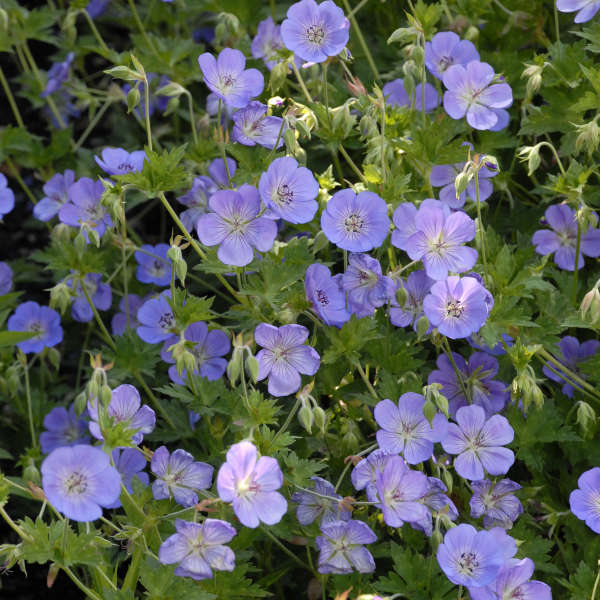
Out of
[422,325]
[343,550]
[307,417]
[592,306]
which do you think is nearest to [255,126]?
[422,325]

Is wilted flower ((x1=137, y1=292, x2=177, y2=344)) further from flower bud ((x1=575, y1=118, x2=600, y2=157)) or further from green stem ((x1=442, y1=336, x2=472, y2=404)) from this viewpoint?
flower bud ((x1=575, y1=118, x2=600, y2=157))

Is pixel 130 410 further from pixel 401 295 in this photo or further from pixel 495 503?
pixel 495 503

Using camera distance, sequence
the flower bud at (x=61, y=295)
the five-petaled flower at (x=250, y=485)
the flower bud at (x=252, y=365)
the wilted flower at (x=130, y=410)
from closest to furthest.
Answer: the five-petaled flower at (x=250, y=485), the flower bud at (x=252, y=365), the wilted flower at (x=130, y=410), the flower bud at (x=61, y=295)

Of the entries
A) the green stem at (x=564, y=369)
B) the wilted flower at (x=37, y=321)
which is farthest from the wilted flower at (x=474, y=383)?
the wilted flower at (x=37, y=321)

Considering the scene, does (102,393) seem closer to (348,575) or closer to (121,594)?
(121,594)

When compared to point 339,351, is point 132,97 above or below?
above

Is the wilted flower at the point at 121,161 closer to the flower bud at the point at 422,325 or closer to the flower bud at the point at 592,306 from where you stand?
the flower bud at the point at 422,325

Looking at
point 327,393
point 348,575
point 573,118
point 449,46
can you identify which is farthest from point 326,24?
point 348,575

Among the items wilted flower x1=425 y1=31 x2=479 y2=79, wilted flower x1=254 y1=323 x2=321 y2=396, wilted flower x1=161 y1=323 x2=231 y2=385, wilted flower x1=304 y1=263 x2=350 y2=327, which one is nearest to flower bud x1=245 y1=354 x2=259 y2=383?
wilted flower x1=254 y1=323 x2=321 y2=396
